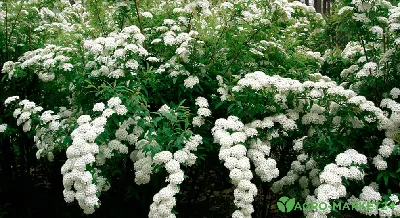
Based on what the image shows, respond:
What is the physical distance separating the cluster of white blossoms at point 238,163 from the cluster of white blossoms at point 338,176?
1.77 feet

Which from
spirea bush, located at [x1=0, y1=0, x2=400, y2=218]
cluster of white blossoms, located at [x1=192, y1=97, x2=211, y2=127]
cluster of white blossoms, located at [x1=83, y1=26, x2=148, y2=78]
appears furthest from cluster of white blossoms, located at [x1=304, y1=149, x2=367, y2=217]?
cluster of white blossoms, located at [x1=83, y1=26, x2=148, y2=78]

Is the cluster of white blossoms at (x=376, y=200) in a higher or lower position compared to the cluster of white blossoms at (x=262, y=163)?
lower

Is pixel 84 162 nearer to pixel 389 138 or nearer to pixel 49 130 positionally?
pixel 49 130

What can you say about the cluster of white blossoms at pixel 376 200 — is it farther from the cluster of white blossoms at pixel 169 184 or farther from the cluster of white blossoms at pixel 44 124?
the cluster of white blossoms at pixel 44 124

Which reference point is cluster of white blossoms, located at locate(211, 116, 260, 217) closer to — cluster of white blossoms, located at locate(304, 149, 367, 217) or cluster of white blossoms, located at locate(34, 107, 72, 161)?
cluster of white blossoms, located at locate(304, 149, 367, 217)

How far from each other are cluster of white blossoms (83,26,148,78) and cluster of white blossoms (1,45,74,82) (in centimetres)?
27

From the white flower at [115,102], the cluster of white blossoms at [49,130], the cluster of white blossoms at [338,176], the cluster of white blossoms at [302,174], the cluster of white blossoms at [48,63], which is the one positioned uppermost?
the cluster of white blossoms at [48,63]

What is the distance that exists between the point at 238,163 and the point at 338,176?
0.83 meters

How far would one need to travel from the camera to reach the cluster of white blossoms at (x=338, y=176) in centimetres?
287

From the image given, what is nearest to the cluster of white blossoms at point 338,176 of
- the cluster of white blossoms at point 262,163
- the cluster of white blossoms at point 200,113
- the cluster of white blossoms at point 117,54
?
the cluster of white blossoms at point 262,163

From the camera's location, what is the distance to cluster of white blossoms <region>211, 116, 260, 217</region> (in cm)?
302

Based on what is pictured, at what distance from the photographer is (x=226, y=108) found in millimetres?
4047

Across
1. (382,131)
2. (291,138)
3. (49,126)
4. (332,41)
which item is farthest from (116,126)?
(332,41)

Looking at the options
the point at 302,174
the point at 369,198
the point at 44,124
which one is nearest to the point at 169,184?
the point at 302,174
